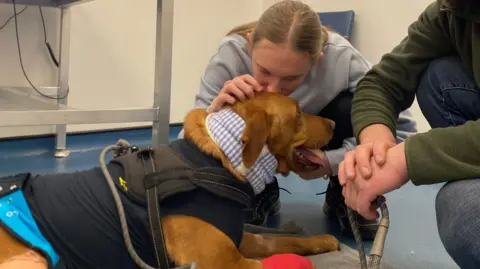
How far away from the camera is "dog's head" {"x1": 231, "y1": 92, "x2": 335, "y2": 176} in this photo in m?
1.12

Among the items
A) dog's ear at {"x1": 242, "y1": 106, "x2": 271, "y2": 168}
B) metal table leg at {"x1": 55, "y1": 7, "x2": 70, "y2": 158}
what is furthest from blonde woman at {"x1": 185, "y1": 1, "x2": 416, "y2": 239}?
metal table leg at {"x1": 55, "y1": 7, "x2": 70, "y2": 158}

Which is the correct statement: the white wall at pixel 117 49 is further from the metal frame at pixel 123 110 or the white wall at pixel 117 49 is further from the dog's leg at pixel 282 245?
the dog's leg at pixel 282 245

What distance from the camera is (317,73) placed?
1595mm

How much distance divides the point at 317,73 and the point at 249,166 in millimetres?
576

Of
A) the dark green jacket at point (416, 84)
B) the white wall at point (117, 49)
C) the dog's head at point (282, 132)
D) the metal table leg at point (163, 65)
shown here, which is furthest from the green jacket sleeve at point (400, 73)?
the white wall at point (117, 49)

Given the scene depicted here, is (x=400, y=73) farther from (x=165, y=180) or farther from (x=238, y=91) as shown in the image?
(x=165, y=180)

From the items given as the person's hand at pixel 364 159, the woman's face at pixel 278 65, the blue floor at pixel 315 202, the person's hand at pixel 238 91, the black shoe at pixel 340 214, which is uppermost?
the woman's face at pixel 278 65

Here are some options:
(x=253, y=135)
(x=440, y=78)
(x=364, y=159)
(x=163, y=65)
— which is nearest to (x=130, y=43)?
(x=163, y=65)

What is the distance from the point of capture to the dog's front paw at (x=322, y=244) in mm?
1419

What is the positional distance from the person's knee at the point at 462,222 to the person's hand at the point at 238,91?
1.78 feet

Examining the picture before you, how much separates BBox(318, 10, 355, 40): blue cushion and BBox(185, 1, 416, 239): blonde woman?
1441mm

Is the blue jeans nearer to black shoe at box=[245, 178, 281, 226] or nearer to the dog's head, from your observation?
the dog's head

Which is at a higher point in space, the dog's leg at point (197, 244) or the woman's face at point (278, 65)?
the woman's face at point (278, 65)

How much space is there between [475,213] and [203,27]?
285 cm
